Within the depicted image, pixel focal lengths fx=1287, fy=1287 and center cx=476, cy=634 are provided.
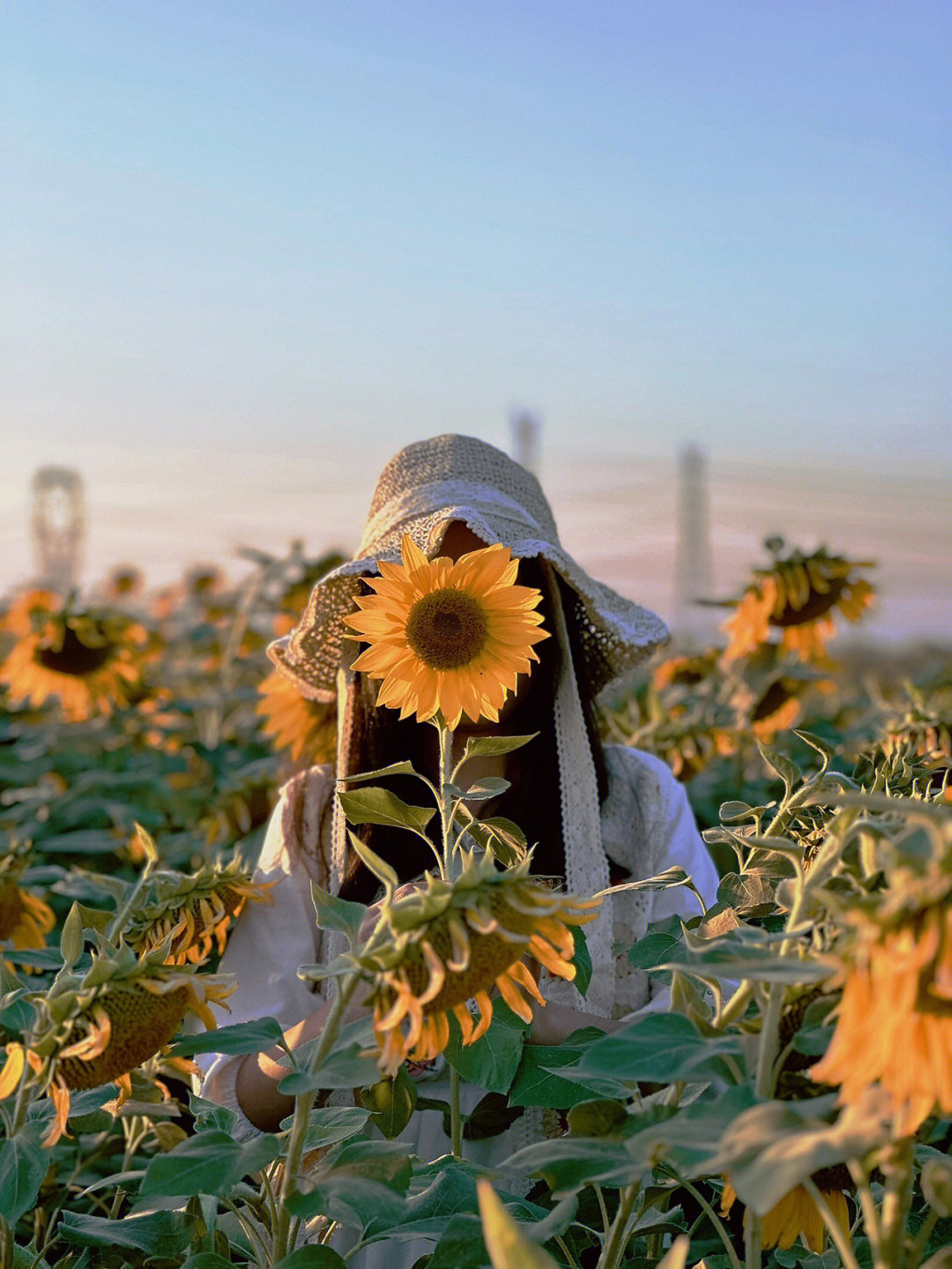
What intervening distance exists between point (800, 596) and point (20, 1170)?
68.4 inches

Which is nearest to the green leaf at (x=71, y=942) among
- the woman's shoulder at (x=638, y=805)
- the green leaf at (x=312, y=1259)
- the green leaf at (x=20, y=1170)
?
the green leaf at (x=20, y=1170)

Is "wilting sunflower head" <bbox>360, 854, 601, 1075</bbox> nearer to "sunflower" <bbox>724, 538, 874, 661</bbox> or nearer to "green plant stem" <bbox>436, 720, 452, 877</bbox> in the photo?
"green plant stem" <bbox>436, 720, 452, 877</bbox>

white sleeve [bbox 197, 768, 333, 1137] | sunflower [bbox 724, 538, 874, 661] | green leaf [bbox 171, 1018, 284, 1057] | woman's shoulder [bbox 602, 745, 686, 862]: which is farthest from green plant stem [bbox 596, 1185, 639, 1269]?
sunflower [bbox 724, 538, 874, 661]

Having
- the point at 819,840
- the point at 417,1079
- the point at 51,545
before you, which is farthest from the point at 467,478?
the point at 51,545

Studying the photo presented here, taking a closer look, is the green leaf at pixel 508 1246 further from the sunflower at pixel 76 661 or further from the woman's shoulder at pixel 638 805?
the sunflower at pixel 76 661

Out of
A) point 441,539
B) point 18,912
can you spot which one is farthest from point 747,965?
point 18,912

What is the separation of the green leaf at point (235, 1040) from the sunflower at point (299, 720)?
38.2 inches

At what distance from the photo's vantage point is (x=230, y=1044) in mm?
716

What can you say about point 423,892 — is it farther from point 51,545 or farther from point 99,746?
point 51,545

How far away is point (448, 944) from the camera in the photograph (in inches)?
23.3

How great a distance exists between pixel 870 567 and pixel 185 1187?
5.94 ft

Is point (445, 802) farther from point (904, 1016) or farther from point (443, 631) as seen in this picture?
point (904, 1016)

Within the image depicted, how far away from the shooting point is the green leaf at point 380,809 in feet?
2.86

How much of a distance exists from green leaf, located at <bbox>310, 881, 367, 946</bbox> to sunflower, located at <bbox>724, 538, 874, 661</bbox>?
5.33 ft
